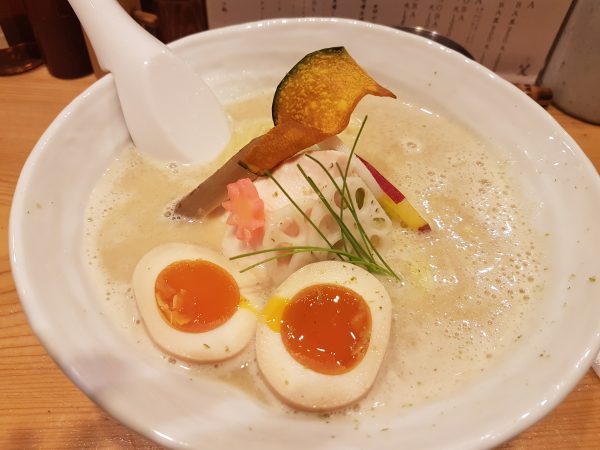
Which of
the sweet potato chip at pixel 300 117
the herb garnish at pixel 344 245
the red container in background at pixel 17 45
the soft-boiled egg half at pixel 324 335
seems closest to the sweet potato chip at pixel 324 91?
the sweet potato chip at pixel 300 117

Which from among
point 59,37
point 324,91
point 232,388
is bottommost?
point 232,388

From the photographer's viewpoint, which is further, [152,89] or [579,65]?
[579,65]

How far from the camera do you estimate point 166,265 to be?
37.3 inches

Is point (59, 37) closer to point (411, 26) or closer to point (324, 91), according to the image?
point (324, 91)

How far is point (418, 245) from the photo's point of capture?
3.52ft

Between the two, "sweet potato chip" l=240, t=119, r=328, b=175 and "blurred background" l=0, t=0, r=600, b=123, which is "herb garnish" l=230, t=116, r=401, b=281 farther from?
"blurred background" l=0, t=0, r=600, b=123

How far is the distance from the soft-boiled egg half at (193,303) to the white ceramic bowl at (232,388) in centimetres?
Answer: 6

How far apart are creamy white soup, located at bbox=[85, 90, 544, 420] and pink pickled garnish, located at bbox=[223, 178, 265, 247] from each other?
107 mm

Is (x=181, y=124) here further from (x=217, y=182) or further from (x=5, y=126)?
(x=5, y=126)

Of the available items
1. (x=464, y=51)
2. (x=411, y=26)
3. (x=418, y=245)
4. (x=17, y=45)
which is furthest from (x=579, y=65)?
(x=17, y=45)

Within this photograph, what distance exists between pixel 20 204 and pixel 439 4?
1.24m

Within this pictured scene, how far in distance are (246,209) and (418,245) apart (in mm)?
369

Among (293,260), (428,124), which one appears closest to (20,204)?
(293,260)

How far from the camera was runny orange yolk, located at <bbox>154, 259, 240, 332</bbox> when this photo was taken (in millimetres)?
877
